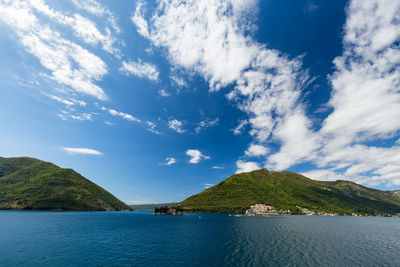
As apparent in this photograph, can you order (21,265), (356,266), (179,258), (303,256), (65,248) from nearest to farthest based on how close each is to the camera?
(21,265), (356,266), (179,258), (303,256), (65,248)

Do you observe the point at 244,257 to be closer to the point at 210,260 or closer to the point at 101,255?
the point at 210,260

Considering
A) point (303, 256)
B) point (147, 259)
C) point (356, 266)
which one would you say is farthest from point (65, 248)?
point (356, 266)

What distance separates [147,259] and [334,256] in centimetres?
5897

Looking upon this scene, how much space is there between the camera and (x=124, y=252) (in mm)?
55625

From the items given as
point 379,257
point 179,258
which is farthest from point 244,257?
point 379,257

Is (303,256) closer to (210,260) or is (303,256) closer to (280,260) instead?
(280,260)

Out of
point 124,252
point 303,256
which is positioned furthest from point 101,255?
point 303,256

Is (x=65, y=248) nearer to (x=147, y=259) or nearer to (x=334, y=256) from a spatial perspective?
(x=147, y=259)

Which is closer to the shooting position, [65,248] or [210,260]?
[210,260]

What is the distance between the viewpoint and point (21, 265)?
136 feet

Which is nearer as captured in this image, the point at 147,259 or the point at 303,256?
the point at 147,259

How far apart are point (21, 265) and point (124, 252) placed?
24253 mm

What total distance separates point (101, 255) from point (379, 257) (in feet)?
295

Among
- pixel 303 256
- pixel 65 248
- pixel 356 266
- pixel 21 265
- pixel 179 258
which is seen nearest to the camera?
pixel 21 265
